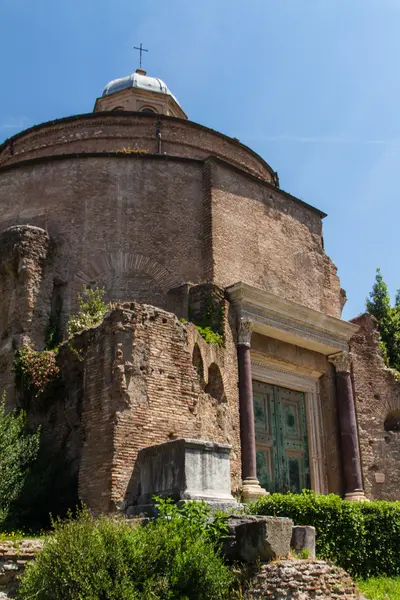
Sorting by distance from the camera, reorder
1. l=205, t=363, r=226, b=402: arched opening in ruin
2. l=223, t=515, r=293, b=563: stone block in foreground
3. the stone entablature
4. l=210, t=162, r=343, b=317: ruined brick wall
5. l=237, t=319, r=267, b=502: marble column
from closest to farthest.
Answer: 1. l=223, t=515, r=293, b=563: stone block in foreground
2. l=237, t=319, r=267, b=502: marble column
3. l=205, t=363, r=226, b=402: arched opening in ruin
4. l=210, t=162, r=343, b=317: ruined brick wall
5. the stone entablature

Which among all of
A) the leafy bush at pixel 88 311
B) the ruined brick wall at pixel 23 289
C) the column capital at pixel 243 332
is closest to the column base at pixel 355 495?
the column capital at pixel 243 332

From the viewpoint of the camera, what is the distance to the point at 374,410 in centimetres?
1875

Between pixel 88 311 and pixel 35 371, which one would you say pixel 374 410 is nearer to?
pixel 88 311

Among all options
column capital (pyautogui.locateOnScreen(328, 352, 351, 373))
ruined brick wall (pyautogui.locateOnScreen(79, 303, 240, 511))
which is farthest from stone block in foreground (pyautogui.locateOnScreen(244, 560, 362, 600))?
column capital (pyautogui.locateOnScreen(328, 352, 351, 373))

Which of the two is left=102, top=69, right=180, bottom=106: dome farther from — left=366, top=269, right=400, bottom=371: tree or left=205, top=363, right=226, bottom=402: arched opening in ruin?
left=205, top=363, right=226, bottom=402: arched opening in ruin

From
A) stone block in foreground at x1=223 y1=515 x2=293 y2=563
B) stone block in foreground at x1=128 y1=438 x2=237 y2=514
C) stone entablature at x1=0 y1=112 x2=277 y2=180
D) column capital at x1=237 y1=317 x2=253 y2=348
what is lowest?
stone block in foreground at x1=223 y1=515 x2=293 y2=563

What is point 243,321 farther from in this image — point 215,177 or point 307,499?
point 307,499

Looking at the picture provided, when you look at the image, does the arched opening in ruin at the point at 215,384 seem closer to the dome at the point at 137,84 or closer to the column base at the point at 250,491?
the column base at the point at 250,491

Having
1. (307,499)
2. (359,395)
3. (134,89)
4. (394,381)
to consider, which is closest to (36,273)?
(307,499)

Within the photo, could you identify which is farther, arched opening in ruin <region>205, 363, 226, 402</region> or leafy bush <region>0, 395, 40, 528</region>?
arched opening in ruin <region>205, 363, 226, 402</region>

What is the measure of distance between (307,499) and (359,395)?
8.31 m

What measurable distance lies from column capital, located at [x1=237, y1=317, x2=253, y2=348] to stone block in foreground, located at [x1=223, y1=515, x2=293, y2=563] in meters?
7.19

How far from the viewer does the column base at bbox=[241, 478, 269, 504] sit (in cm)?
1369

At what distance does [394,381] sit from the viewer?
19453mm
